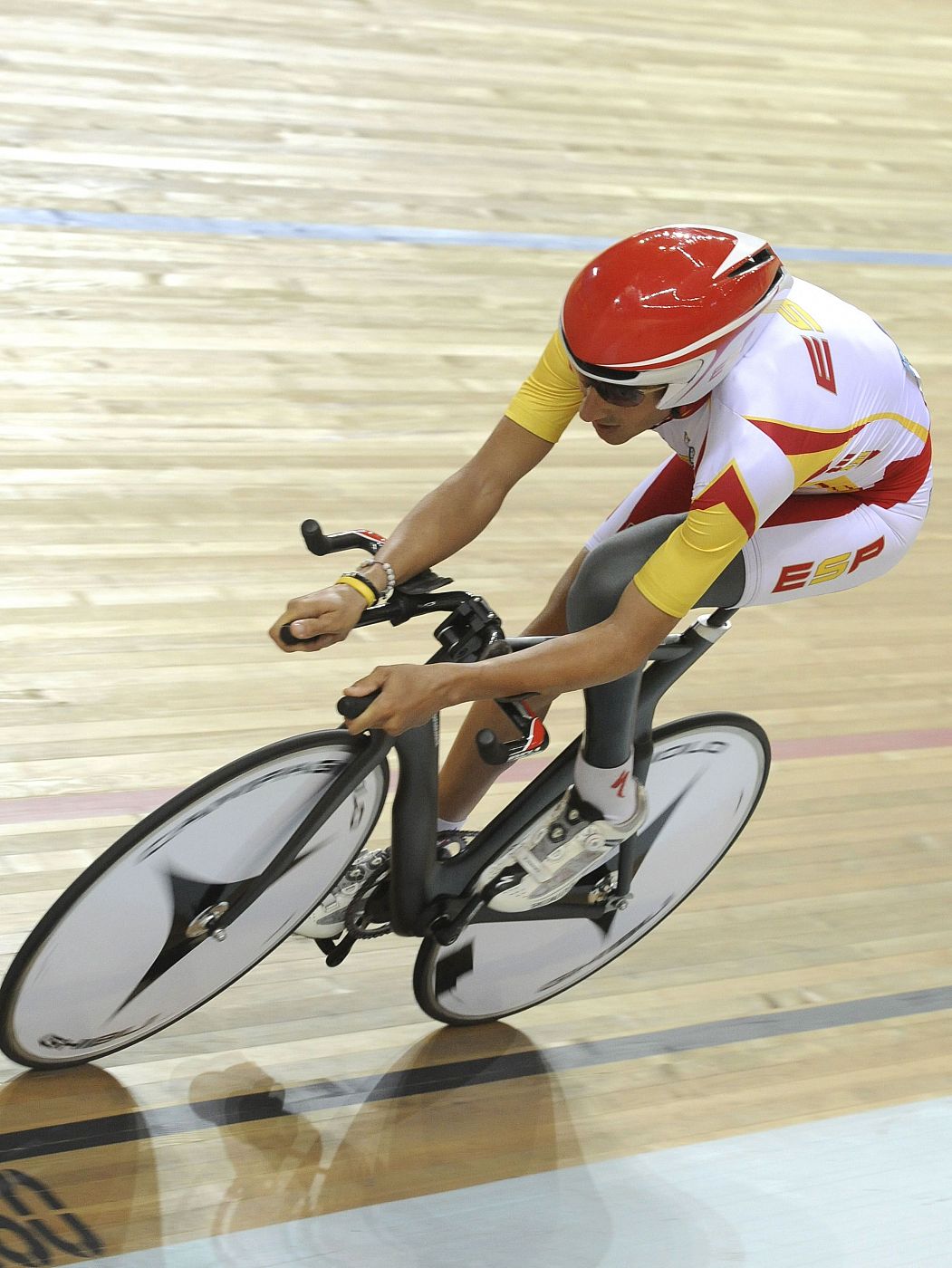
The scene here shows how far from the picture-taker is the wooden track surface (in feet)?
7.82

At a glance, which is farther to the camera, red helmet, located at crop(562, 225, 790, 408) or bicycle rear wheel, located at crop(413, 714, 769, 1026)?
bicycle rear wheel, located at crop(413, 714, 769, 1026)

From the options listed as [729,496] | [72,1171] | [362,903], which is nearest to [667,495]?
[729,496]

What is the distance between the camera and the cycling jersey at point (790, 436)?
184cm

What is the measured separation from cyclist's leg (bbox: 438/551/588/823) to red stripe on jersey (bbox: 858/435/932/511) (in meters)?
0.46

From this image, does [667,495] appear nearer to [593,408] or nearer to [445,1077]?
[593,408]

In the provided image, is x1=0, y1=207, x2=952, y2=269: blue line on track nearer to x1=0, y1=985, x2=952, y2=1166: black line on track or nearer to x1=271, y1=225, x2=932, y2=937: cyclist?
x1=271, y1=225, x2=932, y2=937: cyclist

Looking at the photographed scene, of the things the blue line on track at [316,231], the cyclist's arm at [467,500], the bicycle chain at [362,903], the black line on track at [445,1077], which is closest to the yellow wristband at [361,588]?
the cyclist's arm at [467,500]

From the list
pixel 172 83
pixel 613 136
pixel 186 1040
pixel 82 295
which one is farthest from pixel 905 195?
pixel 186 1040

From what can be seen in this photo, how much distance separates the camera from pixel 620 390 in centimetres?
184

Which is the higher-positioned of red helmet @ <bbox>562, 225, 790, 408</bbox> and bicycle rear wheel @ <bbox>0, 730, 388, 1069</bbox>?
red helmet @ <bbox>562, 225, 790, 408</bbox>

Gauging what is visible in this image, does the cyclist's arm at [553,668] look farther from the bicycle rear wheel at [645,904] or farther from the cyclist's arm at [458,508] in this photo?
the bicycle rear wheel at [645,904]

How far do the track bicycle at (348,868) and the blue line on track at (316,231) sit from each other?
2898 millimetres

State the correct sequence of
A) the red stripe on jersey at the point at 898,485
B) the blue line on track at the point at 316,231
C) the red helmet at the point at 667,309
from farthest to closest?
the blue line on track at the point at 316,231
the red stripe on jersey at the point at 898,485
the red helmet at the point at 667,309

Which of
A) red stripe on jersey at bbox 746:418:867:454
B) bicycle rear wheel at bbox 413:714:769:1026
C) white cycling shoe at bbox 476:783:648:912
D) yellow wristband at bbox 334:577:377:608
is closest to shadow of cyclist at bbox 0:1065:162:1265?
bicycle rear wheel at bbox 413:714:769:1026
